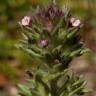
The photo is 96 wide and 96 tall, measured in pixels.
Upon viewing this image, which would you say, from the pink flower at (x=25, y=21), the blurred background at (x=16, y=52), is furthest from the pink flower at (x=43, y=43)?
the blurred background at (x=16, y=52)

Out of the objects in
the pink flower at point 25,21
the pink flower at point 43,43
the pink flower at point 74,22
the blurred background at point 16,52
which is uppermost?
the blurred background at point 16,52

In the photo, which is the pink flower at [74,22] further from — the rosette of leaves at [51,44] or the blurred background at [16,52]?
the blurred background at [16,52]

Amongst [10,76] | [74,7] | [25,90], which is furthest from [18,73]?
[25,90]

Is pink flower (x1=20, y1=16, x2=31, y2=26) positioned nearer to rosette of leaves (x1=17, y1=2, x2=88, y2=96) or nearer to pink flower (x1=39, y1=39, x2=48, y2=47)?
rosette of leaves (x1=17, y1=2, x2=88, y2=96)

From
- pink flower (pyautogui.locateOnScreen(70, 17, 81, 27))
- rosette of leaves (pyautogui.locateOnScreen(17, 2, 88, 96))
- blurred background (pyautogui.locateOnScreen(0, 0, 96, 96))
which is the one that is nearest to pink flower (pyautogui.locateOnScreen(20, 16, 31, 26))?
rosette of leaves (pyautogui.locateOnScreen(17, 2, 88, 96))

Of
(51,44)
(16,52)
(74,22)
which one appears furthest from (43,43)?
(16,52)

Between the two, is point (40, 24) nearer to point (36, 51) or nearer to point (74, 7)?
point (36, 51)

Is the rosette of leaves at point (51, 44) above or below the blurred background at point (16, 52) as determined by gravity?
below
